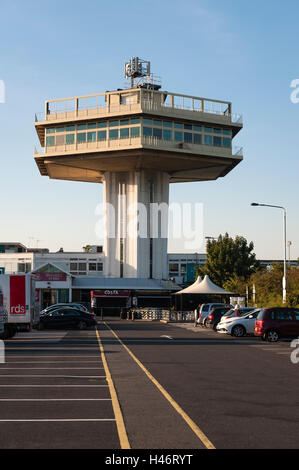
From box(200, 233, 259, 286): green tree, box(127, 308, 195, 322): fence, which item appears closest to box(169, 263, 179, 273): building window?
box(200, 233, 259, 286): green tree

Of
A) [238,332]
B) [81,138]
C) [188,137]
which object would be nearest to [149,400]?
[238,332]

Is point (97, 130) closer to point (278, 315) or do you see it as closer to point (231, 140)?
point (231, 140)

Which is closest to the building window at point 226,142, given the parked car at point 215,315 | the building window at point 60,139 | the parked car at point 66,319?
the building window at point 60,139

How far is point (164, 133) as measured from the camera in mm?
79188

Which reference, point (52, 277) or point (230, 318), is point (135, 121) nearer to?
point (52, 277)

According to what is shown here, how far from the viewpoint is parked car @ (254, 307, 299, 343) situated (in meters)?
30.2

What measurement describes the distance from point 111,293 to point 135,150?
659 inches

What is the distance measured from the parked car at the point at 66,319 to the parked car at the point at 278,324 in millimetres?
15166

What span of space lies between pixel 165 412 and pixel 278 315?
20.2m

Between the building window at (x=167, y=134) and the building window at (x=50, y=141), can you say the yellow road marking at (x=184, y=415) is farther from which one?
the building window at (x=50, y=141)

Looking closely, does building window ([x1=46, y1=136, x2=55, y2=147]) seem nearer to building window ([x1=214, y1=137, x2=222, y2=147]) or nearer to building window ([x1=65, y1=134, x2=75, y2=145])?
building window ([x1=65, y1=134, x2=75, y2=145])

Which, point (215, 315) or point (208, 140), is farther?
point (208, 140)

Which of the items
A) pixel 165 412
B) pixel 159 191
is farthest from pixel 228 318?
pixel 159 191

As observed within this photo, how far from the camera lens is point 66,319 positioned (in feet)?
139
